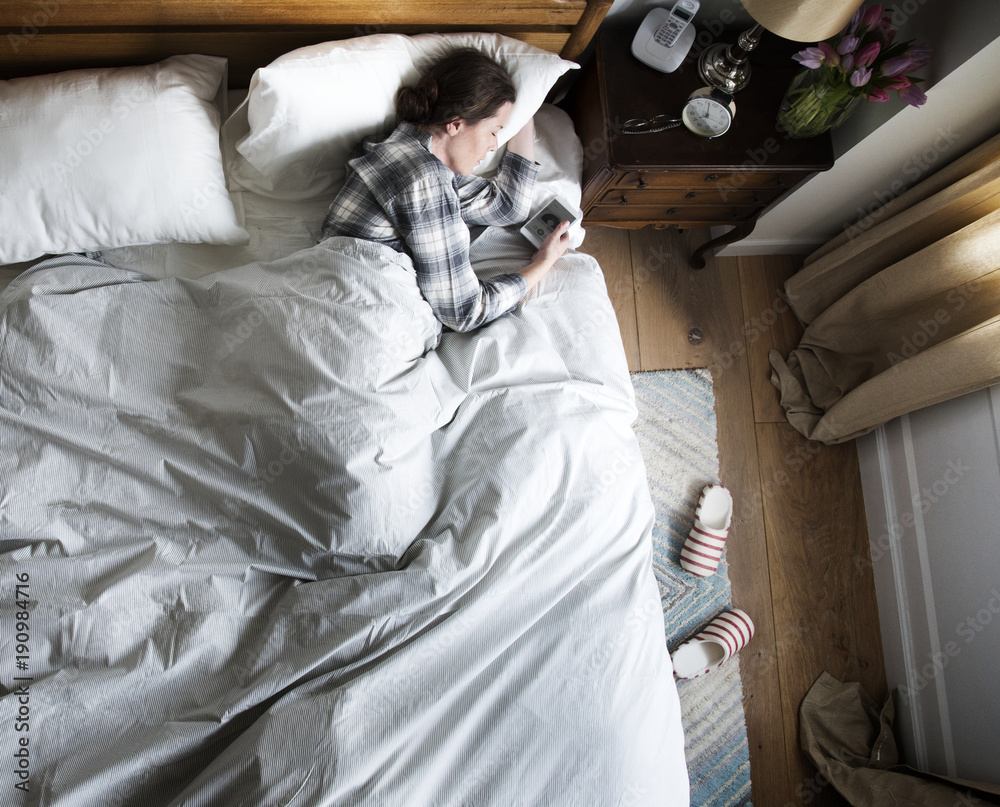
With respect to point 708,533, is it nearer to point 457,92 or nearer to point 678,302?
point 678,302

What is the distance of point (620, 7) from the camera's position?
151cm

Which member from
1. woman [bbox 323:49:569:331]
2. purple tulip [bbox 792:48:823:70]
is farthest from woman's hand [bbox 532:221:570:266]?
purple tulip [bbox 792:48:823:70]

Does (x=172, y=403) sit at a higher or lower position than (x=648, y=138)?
lower

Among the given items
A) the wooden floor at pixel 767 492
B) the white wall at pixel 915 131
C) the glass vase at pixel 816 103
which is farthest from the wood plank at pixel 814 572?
the glass vase at pixel 816 103

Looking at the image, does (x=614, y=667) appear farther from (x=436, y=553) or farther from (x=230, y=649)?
(x=230, y=649)

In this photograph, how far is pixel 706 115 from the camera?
1466mm

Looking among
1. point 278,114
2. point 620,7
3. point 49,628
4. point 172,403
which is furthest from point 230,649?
point 620,7

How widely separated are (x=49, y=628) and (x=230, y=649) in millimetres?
258

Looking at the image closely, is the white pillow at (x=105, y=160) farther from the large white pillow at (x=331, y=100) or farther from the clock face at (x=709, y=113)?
the clock face at (x=709, y=113)

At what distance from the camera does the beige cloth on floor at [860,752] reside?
148 cm

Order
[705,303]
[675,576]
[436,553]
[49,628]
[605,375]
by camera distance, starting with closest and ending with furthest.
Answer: [49,628], [436,553], [605,375], [675,576], [705,303]

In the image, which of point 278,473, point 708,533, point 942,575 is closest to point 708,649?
point 708,533

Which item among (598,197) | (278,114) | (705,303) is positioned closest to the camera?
(278,114)

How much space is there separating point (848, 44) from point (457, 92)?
0.78 meters
